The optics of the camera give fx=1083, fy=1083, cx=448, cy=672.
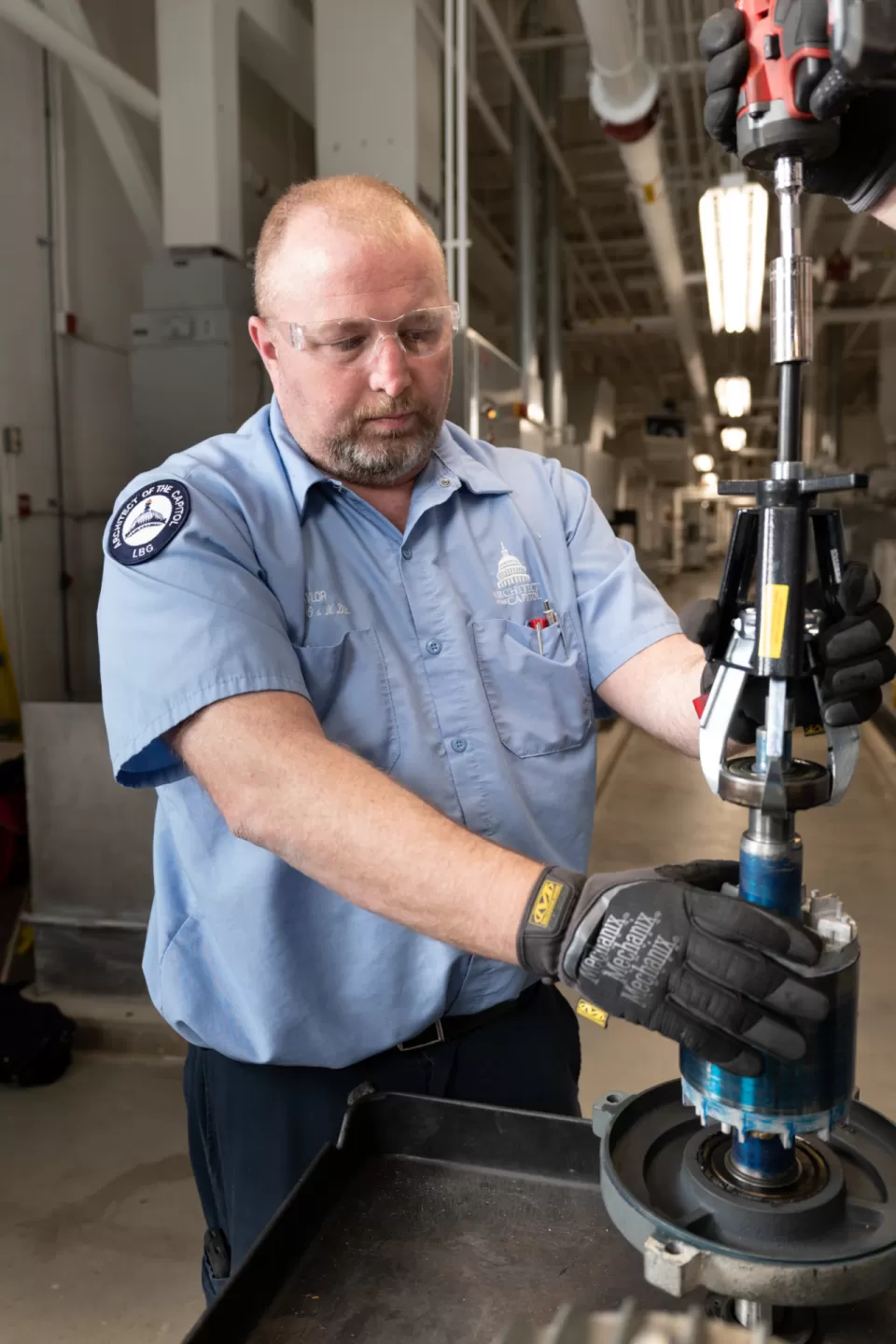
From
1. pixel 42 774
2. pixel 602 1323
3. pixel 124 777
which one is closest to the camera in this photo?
pixel 602 1323

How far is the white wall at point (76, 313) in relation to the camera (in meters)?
3.77

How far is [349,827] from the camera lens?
0.88m

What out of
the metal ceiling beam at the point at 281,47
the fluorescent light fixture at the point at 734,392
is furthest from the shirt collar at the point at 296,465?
the fluorescent light fixture at the point at 734,392

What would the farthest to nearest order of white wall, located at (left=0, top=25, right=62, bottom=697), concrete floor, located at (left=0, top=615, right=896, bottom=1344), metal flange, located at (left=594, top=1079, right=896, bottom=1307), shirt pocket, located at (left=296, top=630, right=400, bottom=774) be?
white wall, located at (left=0, top=25, right=62, bottom=697), concrete floor, located at (left=0, top=615, right=896, bottom=1344), shirt pocket, located at (left=296, top=630, right=400, bottom=774), metal flange, located at (left=594, top=1079, right=896, bottom=1307)

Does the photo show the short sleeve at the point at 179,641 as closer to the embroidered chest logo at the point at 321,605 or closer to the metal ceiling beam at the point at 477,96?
the embroidered chest logo at the point at 321,605

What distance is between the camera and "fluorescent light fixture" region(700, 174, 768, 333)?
3564mm

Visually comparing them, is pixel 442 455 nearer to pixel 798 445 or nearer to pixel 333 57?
pixel 798 445

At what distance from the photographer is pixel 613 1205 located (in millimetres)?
724

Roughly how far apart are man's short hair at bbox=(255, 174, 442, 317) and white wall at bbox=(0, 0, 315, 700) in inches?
112

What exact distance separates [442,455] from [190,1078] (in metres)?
0.81

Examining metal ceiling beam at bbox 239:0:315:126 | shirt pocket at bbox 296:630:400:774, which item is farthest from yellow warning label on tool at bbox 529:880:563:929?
metal ceiling beam at bbox 239:0:315:126

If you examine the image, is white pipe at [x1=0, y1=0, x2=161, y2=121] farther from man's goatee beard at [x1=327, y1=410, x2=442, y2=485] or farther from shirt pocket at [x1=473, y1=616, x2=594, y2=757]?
shirt pocket at [x1=473, y1=616, x2=594, y2=757]

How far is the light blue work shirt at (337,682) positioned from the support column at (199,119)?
2231mm

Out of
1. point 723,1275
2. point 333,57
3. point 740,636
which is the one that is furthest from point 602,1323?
point 333,57
